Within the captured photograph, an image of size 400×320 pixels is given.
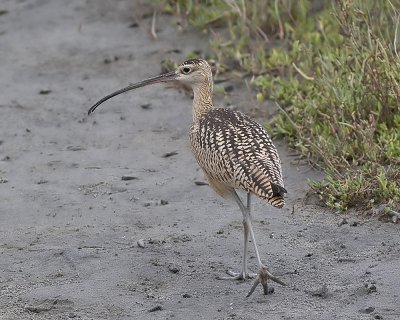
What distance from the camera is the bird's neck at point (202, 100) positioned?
8.16 meters

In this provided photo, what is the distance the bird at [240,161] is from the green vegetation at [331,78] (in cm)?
106

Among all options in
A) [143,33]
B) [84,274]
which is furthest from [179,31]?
[84,274]

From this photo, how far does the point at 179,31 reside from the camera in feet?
39.0

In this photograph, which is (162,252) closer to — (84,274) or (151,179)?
(84,274)

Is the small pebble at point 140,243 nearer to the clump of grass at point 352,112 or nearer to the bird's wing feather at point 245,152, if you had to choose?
the bird's wing feather at point 245,152

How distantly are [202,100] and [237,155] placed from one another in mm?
1201

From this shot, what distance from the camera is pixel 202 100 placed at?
27.0ft

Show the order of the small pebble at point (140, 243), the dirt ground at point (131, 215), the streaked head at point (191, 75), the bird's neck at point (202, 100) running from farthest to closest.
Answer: the streaked head at point (191, 75)
the bird's neck at point (202, 100)
the small pebble at point (140, 243)
the dirt ground at point (131, 215)

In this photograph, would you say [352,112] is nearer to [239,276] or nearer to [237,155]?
[237,155]

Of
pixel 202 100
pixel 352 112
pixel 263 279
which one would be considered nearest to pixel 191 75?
pixel 202 100

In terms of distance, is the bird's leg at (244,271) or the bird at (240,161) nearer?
the bird at (240,161)

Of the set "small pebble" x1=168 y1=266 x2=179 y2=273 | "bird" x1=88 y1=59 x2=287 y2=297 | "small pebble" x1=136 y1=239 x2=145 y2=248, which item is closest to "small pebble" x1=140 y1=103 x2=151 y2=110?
"bird" x1=88 y1=59 x2=287 y2=297

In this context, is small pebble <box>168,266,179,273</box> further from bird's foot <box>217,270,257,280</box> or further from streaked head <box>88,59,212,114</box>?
streaked head <box>88,59,212,114</box>

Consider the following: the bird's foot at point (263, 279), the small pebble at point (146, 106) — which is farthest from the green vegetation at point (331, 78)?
the bird's foot at point (263, 279)
